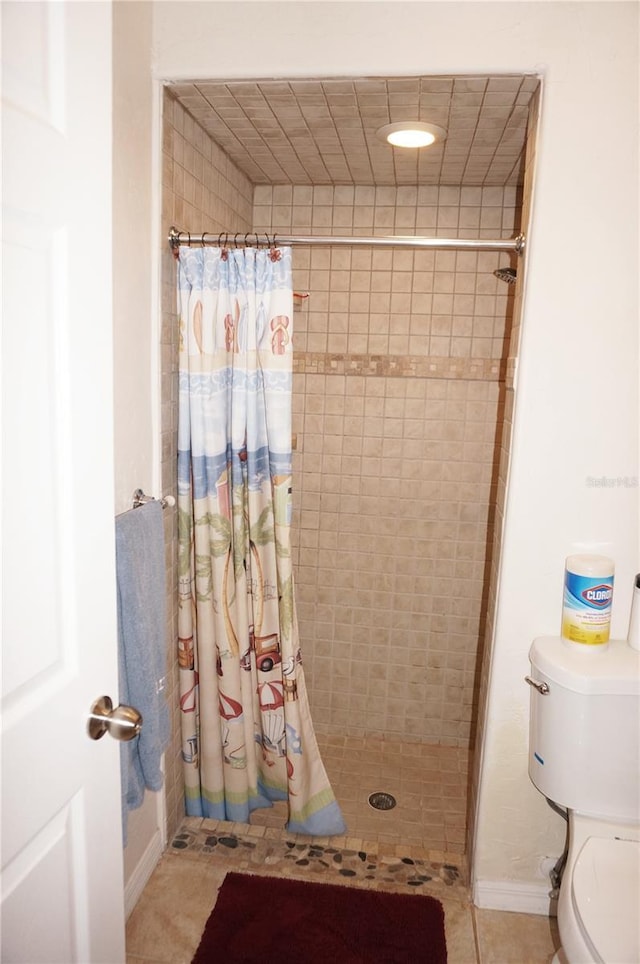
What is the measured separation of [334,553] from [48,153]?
204 centimetres

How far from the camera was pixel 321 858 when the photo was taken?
205 cm

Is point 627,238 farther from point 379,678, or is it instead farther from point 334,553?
point 379,678

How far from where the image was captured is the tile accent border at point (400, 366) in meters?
2.51

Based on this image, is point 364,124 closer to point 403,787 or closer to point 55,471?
point 55,471

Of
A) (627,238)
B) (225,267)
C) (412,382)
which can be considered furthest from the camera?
(412,382)

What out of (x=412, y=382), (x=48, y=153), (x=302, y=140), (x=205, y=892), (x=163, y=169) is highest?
(x=302, y=140)

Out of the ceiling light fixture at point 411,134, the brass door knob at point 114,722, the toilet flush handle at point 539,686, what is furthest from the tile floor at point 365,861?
the ceiling light fixture at point 411,134

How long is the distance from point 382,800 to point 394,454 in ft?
4.34

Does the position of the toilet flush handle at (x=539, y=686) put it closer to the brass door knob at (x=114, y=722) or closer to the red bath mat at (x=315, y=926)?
the red bath mat at (x=315, y=926)

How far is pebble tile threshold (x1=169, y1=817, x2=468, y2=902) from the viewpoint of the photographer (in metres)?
1.96

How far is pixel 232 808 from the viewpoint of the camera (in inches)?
84.7

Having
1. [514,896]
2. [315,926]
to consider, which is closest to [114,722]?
[315,926]

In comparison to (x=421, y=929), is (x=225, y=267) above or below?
above

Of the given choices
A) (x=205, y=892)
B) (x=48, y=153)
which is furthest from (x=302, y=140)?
(x=205, y=892)
